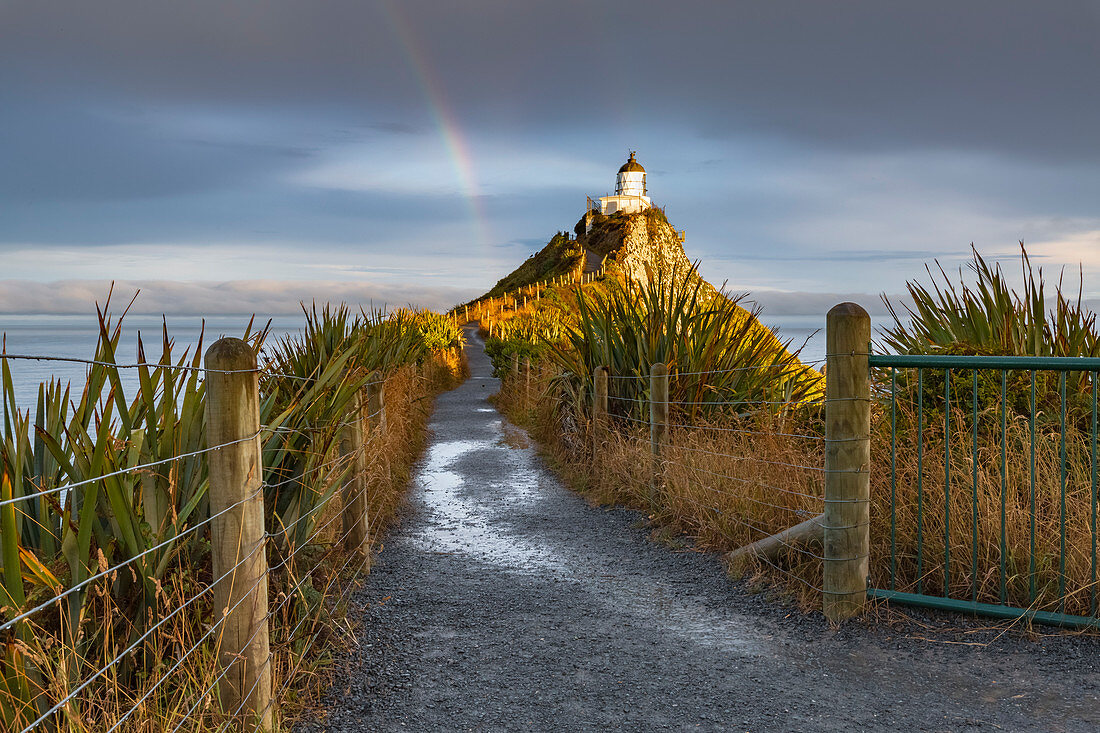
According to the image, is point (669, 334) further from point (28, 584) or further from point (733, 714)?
point (28, 584)

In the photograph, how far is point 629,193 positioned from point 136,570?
351 feet

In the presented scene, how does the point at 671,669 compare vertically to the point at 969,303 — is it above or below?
below

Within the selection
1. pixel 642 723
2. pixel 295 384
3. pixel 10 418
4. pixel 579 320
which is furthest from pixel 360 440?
pixel 579 320

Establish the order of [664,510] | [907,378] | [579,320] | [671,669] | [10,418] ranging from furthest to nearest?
[579,320], [664,510], [907,378], [671,669], [10,418]

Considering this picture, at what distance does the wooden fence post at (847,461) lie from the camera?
181 inches

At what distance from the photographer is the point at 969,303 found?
7258 millimetres

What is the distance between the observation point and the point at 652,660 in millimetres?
4277

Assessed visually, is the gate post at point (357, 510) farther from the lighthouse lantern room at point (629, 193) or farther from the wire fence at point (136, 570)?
the lighthouse lantern room at point (629, 193)

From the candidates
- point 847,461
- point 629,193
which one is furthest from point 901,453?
point 629,193

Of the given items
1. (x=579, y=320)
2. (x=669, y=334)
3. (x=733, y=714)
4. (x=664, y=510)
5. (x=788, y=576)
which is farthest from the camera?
(x=579, y=320)

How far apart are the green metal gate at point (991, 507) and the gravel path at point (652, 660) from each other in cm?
30

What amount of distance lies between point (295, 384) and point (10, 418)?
2.53 meters

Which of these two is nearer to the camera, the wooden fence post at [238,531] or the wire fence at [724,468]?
the wooden fence post at [238,531]

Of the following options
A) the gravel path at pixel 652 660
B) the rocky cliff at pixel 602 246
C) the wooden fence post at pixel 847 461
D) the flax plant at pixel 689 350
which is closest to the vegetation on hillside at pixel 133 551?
the gravel path at pixel 652 660
